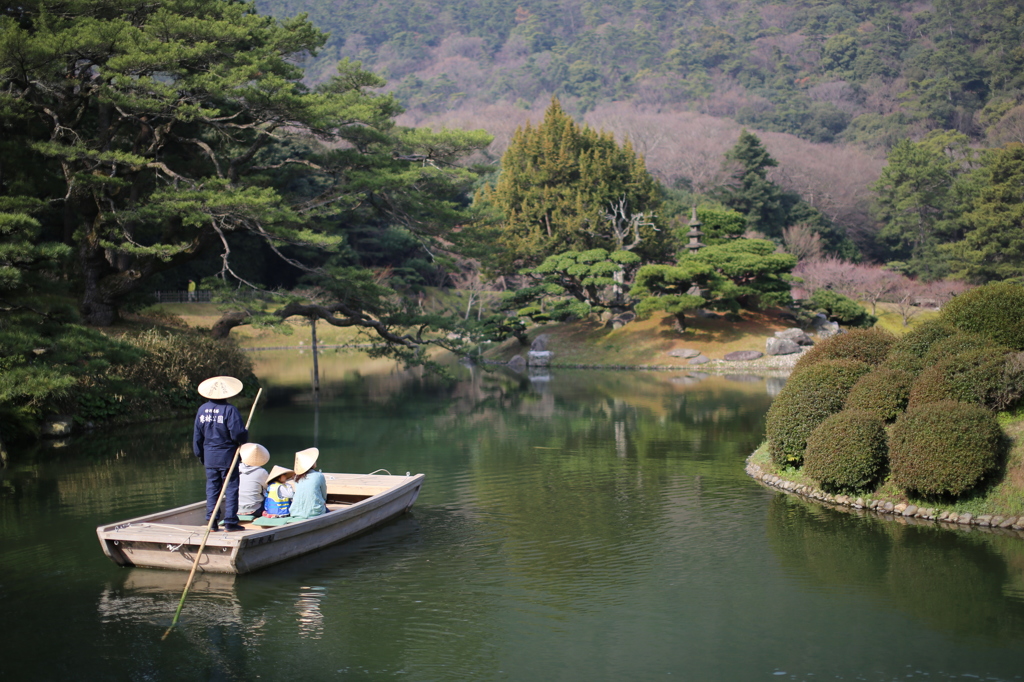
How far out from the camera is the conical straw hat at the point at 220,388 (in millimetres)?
7661

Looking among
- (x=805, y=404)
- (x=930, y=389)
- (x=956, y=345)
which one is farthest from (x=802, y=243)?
(x=930, y=389)

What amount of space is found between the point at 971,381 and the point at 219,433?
26.2ft

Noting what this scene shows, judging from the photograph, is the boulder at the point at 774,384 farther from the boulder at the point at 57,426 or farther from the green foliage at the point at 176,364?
the boulder at the point at 57,426

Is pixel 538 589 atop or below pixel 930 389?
below

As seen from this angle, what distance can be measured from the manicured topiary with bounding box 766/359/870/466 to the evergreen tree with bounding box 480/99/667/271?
25526mm

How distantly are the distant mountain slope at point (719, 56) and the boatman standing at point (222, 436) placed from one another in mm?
70450

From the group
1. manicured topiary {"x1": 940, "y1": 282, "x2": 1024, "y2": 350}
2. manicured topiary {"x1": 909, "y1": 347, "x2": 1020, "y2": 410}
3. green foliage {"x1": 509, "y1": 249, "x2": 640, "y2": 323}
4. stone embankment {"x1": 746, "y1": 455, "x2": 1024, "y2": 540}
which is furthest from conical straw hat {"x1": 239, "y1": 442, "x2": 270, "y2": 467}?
green foliage {"x1": 509, "y1": 249, "x2": 640, "y2": 323}

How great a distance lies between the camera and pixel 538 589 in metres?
7.25

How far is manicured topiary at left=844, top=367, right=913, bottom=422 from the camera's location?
32.5 ft

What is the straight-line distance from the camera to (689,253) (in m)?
33.8

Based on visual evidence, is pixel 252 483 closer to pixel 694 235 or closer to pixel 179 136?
pixel 179 136

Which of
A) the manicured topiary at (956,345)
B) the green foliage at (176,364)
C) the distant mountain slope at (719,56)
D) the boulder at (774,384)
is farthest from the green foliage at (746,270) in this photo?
the distant mountain slope at (719,56)

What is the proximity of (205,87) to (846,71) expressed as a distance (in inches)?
3502

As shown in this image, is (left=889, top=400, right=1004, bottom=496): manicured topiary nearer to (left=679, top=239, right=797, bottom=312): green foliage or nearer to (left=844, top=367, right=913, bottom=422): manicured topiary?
(left=844, top=367, right=913, bottom=422): manicured topiary
